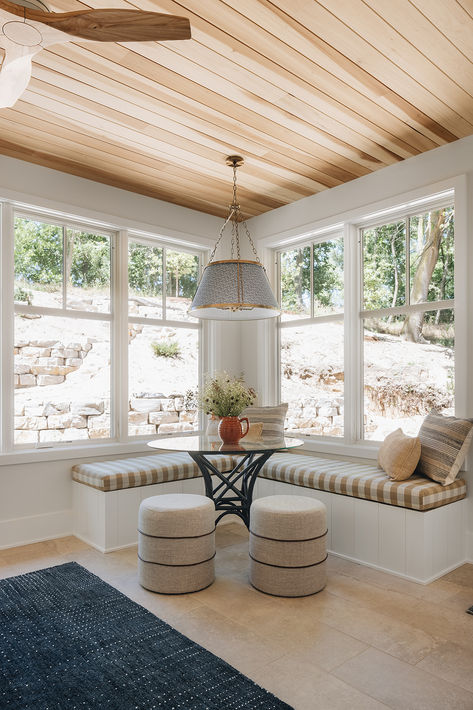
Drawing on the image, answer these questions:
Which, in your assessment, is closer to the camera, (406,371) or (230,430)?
(230,430)

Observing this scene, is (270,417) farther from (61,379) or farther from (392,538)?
(61,379)

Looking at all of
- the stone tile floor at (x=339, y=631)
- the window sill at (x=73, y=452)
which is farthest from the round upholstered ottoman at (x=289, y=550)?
the window sill at (x=73, y=452)

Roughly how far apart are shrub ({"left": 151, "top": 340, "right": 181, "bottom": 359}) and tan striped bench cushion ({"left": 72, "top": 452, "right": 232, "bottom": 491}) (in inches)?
36.5

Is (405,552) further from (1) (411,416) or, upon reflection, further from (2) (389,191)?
(2) (389,191)

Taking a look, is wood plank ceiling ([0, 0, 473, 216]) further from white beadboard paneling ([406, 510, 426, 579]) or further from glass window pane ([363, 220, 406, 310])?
white beadboard paneling ([406, 510, 426, 579])

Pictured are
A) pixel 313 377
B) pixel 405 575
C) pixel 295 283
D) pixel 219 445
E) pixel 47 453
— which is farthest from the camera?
pixel 295 283

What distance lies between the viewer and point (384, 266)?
3.91 m

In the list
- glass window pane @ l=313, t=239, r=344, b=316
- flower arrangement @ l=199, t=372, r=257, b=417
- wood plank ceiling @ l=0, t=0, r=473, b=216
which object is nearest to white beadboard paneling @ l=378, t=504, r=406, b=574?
flower arrangement @ l=199, t=372, r=257, b=417

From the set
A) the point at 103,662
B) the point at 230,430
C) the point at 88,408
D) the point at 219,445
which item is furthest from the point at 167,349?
the point at 103,662

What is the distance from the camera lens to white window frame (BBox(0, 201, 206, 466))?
3568mm

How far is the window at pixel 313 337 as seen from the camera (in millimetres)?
4219

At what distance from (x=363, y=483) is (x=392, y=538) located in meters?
0.35

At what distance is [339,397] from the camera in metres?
4.17

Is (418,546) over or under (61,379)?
under
